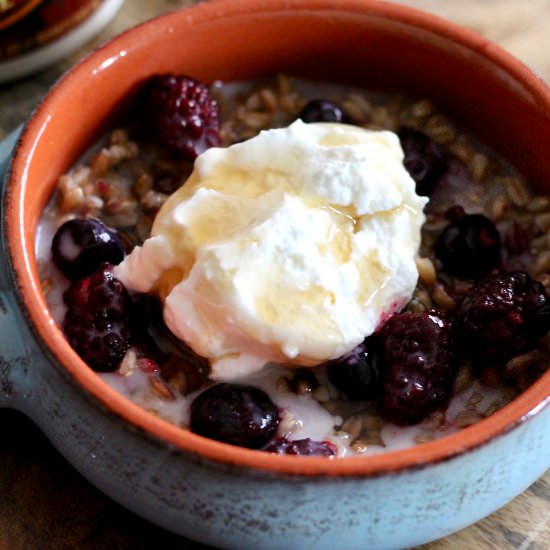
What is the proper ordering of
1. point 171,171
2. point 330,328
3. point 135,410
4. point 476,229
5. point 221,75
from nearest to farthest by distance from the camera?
point 135,410 → point 330,328 → point 476,229 → point 171,171 → point 221,75

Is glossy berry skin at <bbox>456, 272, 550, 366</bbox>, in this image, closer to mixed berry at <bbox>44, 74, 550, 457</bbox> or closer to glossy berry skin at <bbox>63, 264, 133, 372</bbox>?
mixed berry at <bbox>44, 74, 550, 457</bbox>

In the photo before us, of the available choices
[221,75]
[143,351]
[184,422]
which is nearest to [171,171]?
[221,75]

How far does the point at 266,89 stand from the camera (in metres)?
1.54

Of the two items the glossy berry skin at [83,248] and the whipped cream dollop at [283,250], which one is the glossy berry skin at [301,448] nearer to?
the whipped cream dollop at [283,250]

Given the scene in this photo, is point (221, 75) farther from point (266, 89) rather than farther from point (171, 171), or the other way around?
point (171, 171)

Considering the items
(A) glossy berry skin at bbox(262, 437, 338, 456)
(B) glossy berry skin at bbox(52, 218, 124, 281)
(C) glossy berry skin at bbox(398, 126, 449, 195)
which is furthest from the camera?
(C) glossy berry skin at bbox(398, 126, 449, 195)

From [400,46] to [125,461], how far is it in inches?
30.0

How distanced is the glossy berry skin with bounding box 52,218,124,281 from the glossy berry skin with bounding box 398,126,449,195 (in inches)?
16.9

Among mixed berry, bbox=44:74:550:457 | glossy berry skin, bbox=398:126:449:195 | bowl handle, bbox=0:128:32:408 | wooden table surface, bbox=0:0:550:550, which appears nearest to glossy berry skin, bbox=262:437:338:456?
mixed berry, bbox=44:74:550:457

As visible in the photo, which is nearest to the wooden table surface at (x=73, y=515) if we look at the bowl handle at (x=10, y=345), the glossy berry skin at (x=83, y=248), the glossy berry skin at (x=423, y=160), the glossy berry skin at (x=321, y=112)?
the bowl handle at (x=10, y=345)

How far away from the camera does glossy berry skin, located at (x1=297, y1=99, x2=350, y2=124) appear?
1.43m

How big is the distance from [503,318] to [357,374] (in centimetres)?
19

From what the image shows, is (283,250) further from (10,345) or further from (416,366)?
(10,345)

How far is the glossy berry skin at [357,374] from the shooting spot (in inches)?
45.8
